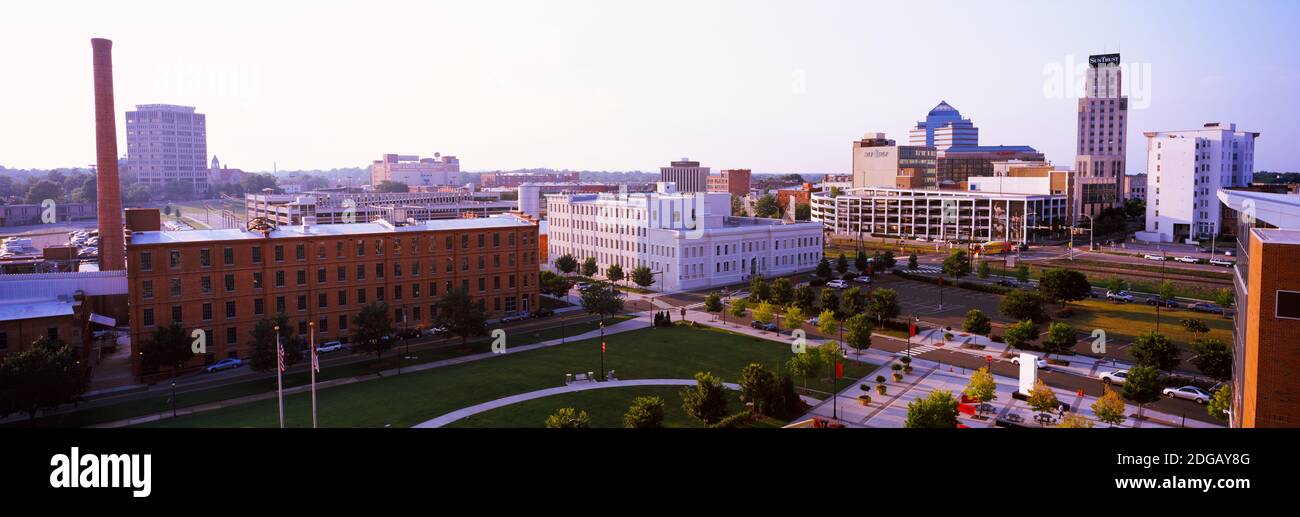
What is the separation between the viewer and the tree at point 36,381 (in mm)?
24406

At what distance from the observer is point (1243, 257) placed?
55.0 ft

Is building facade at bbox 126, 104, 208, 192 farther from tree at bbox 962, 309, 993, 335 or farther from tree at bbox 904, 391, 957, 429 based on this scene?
tree at bbox 904, 391, 957, 429

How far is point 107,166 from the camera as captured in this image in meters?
47.0

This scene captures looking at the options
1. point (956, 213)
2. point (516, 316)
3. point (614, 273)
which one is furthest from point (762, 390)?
point (956, 213)

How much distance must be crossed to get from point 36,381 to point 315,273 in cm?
1328

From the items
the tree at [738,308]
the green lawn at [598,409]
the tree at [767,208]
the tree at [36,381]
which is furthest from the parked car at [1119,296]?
the tree at [767,208]

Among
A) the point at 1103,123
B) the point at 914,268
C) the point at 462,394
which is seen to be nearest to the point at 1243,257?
Result: the point at 462,394

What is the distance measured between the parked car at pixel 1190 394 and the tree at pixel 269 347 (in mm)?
31025

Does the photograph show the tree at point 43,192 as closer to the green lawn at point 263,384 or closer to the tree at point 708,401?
the green lawn at point 263,384

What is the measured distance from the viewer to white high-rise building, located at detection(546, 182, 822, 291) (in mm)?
55125

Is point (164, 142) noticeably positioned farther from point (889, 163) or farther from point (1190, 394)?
point (1190, 394)

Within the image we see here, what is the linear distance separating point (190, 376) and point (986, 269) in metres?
48.5

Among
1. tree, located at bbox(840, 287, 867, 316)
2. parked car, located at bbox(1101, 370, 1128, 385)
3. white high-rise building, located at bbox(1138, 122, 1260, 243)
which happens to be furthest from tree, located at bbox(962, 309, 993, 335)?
white high-rise building, located at bbox(1138, 122, 1260, 243)

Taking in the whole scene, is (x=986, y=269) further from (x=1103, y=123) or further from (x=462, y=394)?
(x=1103, y=123)
